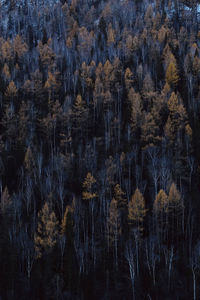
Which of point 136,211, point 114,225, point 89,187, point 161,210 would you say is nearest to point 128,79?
point 89,187

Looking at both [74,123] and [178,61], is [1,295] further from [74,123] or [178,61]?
[178,61]

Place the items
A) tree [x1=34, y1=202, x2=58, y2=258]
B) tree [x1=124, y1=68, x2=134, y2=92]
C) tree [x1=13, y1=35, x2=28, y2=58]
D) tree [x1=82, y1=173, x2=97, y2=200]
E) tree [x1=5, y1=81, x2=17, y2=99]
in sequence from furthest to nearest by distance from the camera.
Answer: tree [x1=13, y1=35, x2=28, y2=58] → tree [x1=124, y1=68, x2=134, y2=92] → tree [x1=5, y1=81, x2=17, y2=99] → tree [x1=82, y1=173, x2=97, y2=200] → tree [x1=34, y1=202, x2=58, y2=258]

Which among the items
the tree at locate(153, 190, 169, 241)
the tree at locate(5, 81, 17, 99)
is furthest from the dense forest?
the tree at locate(5, 81, 17, 99)

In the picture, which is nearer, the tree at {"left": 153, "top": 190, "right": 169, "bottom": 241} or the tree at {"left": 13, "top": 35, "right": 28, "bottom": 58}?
the tree at {"left": 153, "top": 190, "right": 169, "bottom": 241}

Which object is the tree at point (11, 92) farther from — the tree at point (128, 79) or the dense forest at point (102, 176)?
the tree at point (128, 79)

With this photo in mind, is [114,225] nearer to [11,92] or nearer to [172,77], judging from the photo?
[11,92]

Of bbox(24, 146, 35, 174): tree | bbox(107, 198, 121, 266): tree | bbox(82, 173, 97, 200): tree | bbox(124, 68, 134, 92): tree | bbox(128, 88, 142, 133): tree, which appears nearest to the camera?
bbox(107, 198, 121, 266): tree

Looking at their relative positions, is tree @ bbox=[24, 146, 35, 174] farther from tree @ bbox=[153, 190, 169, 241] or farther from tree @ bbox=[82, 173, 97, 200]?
tree @ bbox=[153, 190, 169, 241]
